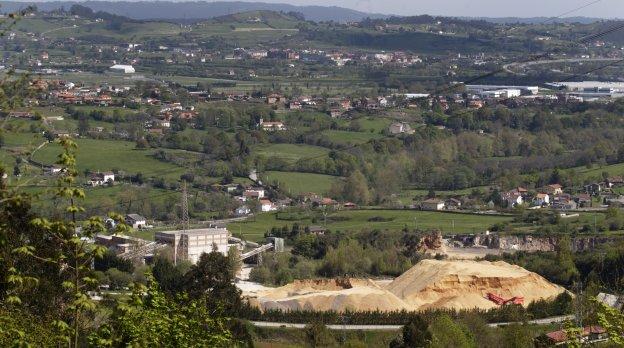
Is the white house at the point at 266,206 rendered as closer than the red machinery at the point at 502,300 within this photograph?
No

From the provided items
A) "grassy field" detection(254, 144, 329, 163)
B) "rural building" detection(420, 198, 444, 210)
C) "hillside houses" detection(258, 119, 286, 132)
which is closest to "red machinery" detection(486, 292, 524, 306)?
"rural building" detection(420, 198, 444, 210)

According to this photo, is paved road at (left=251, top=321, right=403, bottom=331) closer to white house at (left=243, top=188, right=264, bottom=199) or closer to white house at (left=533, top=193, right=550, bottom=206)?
white house at (left=243, top=188, right=264, bottom=199)

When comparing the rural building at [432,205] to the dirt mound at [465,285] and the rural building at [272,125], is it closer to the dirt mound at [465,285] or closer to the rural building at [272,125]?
the dirt mound at [465,285]

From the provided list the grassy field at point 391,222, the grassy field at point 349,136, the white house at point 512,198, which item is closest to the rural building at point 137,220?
the grassy field at point 391,222

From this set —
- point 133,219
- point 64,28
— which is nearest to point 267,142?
point 133,219

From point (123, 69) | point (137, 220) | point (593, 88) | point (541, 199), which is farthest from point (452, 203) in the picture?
point (123, 69)

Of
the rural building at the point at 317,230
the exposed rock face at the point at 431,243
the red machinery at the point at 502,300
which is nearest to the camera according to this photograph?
the red machinery at the point at 502,300

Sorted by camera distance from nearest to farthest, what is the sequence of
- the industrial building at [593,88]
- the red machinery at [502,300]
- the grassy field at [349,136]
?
the red machinery at [502,300]
the grassy field at [349,136]
the industrial building at [593,88]
